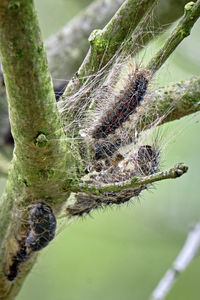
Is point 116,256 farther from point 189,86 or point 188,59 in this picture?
point 189,86

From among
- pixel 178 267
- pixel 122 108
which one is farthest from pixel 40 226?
pixel 178 267

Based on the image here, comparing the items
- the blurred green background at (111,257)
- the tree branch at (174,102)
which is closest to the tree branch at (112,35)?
the tree branch at (174,102)

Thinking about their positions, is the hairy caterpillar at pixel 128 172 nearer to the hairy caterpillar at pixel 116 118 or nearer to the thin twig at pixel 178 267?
the hairy caterpillar at pixel 116 118

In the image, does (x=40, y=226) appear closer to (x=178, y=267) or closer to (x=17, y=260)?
(x=17, y=260)

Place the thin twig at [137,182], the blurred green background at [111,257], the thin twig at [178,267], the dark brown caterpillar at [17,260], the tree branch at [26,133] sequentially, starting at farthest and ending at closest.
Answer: the blurred green background at [111,257] → the thin twig at [178,267] → the dark brown caterpillar at [17,260] → the thin twig at [137,182] → the tree branch at [26,133]

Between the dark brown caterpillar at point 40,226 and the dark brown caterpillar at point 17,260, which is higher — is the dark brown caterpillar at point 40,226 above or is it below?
above

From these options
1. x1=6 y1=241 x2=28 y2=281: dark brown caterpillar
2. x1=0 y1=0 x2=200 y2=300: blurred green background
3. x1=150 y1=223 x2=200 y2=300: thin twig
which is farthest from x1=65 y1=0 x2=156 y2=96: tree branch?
x1=0 y1=0 x2=200 y2=300: blurred green background

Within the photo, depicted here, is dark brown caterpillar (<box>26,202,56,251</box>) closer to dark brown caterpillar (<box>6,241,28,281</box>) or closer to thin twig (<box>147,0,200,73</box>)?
dark brown caterpillar (<box>6,241,28,281</box>)
